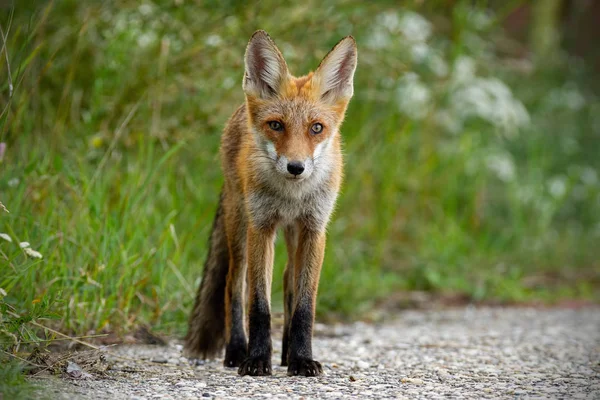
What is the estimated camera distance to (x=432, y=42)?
842cm

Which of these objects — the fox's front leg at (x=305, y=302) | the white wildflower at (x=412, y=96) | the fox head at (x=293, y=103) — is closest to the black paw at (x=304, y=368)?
the fox's front leg at (x=305, y=302)

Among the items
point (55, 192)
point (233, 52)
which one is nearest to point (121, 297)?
point (55, 192)

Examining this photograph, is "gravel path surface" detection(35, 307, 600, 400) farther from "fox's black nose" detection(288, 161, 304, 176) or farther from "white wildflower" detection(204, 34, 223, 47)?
"white wildflower" detection(204, 34, 223, 47)

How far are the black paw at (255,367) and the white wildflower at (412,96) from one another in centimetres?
394

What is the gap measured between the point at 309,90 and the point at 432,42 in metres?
4.91

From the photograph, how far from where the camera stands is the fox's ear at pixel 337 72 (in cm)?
394

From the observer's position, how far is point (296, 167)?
3520mm

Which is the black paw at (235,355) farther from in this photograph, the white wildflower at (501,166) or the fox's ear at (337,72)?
the white wildflower at (501,166)

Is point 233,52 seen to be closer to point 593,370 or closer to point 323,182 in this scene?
point 323,182

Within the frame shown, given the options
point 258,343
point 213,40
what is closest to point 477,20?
point 213,40

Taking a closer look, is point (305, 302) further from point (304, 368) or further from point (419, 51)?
point (419, 51)

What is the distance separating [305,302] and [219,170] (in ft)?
7.95

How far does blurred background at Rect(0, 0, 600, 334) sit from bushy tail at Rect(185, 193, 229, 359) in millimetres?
349

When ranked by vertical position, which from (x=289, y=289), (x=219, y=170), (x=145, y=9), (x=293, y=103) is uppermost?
(x=145, y=9)
